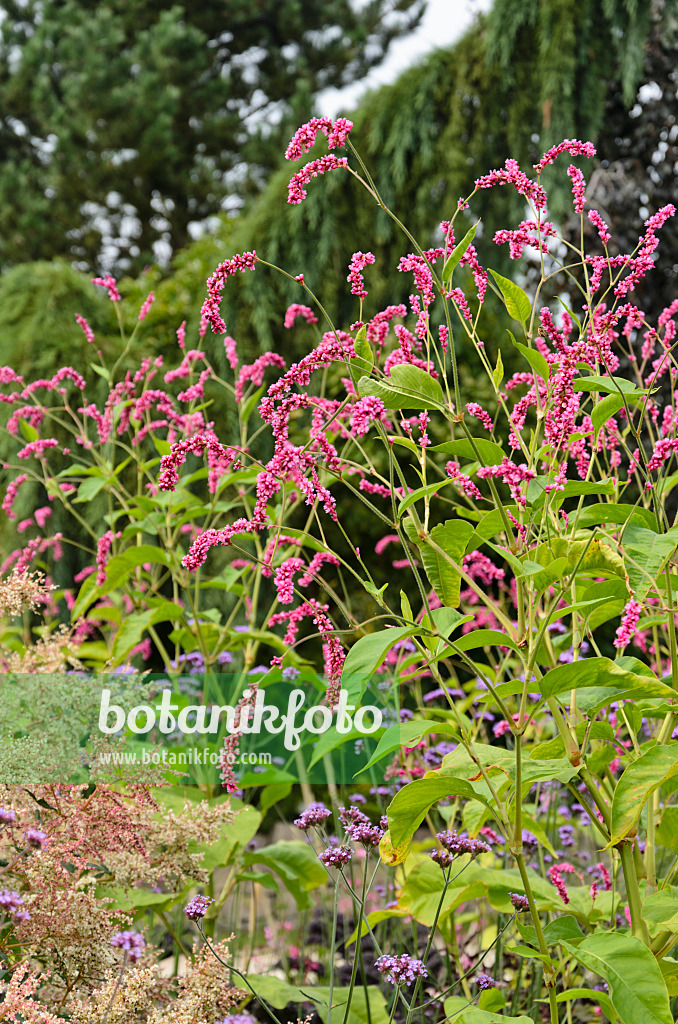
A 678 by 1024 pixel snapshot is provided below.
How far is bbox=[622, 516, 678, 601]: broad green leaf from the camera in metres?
1.06

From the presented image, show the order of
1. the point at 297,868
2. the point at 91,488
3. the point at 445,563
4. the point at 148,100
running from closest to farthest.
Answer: the point at 445,563
the point at 297,868
the point at 91,488
the point at 148,100

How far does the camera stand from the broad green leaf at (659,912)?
1082 mm

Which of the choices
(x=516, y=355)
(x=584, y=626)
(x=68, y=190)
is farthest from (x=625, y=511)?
(x=68, y=190)

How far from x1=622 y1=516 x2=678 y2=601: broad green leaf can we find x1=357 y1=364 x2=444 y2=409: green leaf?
344 millimetres

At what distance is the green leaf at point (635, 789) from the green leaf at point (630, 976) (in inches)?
4.8

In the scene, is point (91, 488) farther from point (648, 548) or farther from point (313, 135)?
point (648, 548)

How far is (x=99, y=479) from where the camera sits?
6.46 feet

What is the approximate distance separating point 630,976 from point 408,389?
30.6 inches

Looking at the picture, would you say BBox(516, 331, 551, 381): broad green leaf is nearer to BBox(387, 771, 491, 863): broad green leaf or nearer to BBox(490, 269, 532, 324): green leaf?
BBox(490, 269, 532, 324): green leaf

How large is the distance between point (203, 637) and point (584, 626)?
3.53ft

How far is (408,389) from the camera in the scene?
3.39 feet

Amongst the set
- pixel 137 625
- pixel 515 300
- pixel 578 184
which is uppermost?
pixel 578 184

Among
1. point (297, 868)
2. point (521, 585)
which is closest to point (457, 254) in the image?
point (521, 585)

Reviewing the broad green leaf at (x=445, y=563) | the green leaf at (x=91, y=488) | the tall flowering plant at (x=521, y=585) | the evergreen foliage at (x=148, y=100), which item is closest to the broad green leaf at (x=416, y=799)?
the tall flowering plant at (x=521, y=585)
